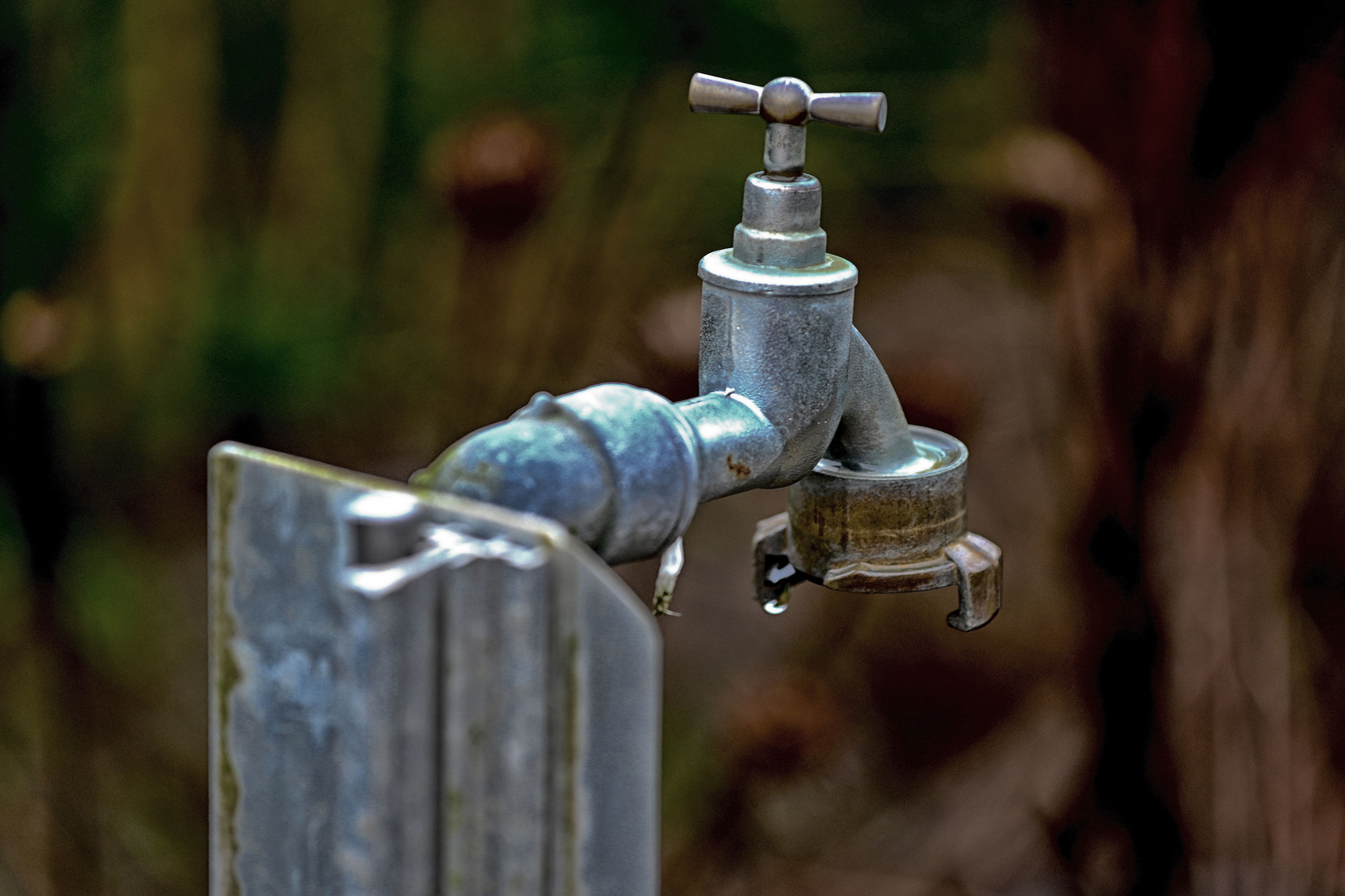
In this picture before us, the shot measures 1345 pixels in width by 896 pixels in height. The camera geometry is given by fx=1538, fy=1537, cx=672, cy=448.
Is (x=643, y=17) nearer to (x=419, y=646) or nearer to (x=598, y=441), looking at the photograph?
(x=598, y=441)

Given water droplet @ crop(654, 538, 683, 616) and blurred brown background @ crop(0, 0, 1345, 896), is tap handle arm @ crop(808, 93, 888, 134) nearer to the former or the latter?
water droplet @ crop(654, 538, 683, 616)

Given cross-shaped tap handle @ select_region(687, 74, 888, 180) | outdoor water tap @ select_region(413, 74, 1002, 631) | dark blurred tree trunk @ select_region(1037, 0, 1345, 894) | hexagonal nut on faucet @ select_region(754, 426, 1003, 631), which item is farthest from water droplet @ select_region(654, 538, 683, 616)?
dark blurred tree trunk @ select_region(1037, 0, 1345, 894)

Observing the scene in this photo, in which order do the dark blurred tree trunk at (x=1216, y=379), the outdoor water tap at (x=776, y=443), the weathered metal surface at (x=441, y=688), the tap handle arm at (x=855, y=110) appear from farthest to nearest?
1. the dark blurred tree trunk at (x=1216, y=379)
2. the tap handle arm at (x=855, y=110)
3. the outdoor water tap at (x=776, y=443)
4. the weathered metal surface at (x=441, y=688)

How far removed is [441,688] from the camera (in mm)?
613

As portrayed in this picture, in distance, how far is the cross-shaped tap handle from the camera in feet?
2.83

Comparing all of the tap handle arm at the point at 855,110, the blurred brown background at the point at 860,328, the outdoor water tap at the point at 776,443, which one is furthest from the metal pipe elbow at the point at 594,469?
the blurred brown background at the point at 860,328

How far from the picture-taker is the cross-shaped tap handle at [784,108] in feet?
2.83

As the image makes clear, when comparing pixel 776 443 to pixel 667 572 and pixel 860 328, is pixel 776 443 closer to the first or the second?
pixel 667 572

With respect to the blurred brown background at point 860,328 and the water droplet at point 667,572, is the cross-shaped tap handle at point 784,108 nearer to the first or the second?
the water droplet at point 667,572

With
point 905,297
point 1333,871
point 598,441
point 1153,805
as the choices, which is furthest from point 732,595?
point 598,441

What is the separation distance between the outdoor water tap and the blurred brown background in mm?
335

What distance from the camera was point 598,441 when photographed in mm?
711

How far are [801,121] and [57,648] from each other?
102cm

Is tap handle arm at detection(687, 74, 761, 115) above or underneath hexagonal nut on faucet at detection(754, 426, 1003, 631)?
above
